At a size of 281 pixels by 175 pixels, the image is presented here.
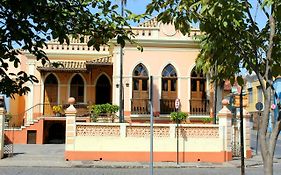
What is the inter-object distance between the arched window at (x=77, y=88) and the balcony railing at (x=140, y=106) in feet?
16.3

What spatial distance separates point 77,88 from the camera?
1239 inches

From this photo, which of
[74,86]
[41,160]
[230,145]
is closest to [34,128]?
[74,86]

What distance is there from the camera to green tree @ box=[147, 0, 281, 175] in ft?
17.5

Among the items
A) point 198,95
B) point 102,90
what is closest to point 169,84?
point 198,95

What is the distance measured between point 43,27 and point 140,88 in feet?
80.9

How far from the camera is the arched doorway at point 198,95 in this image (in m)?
28.3

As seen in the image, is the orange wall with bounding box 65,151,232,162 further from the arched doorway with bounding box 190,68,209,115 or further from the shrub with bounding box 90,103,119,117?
the arched doorway with bounding box 190,68,209,115

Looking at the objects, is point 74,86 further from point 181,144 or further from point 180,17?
point 180,17

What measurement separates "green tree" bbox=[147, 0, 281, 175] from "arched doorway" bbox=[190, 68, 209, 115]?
2238cm

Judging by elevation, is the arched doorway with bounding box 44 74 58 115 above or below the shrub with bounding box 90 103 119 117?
above

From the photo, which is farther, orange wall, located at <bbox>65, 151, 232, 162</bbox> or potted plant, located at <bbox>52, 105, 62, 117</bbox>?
potted plant, located at <bbox>52, 105, 62, 117</bbox>

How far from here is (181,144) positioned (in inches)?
769

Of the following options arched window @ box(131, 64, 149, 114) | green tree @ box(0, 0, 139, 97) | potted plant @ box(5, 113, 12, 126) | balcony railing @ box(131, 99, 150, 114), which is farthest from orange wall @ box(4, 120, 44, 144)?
green tree @ box(0, 0, 139, 97)

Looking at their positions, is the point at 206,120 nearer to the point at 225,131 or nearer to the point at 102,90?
the point at 225,131
